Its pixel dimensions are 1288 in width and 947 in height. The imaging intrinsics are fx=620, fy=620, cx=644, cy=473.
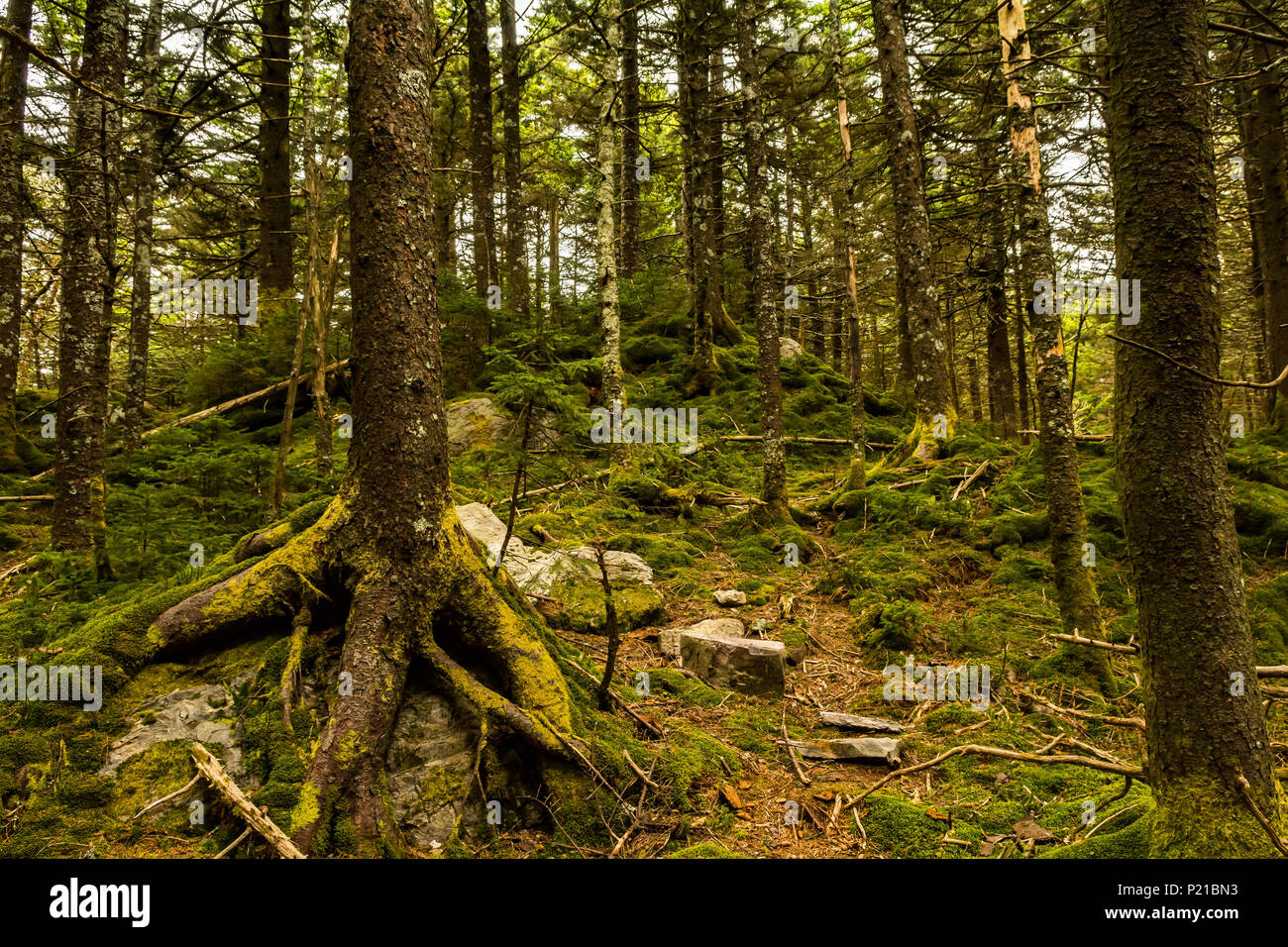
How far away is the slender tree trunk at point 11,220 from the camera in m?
8.84

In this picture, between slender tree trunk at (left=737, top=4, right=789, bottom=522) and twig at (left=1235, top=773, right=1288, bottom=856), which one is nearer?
twig at (left=1235, top=773, right=1288, bottom=856)

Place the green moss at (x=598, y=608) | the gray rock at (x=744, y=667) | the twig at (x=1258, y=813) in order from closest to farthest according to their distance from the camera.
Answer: the twig at (x=1258, y=813) < the gray rock at (x=744, y=667) < the green moss at (x=598, y=608)

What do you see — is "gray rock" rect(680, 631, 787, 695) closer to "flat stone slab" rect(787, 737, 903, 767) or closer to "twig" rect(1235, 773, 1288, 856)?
"flat stone slab" rect(787, 737, 903, 767)

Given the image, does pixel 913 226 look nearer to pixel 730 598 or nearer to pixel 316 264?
pixel 730 598

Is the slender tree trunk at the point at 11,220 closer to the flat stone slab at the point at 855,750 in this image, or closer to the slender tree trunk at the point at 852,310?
the flat stone slab at the point at 855,750

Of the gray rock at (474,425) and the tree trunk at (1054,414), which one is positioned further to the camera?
the gray rock at (474,425)

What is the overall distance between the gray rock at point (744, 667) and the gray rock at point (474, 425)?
7249 millimetres

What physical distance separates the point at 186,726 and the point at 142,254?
11.3m

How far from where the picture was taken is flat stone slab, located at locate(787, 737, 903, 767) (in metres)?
4.82

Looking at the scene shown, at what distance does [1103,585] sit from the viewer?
24.6ft

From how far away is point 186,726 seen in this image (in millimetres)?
3500

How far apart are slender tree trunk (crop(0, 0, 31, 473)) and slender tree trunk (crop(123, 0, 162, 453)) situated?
148 cm

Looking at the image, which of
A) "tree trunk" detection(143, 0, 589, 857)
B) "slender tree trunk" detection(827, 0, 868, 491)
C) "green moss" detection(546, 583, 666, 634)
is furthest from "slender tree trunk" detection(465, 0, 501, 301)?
"tree trunk" detection(143, 0, 589, 857)

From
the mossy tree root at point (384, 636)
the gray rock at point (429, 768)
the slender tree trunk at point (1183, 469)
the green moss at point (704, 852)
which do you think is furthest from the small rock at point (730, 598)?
the slender tree trunk at point (1183, 469)
